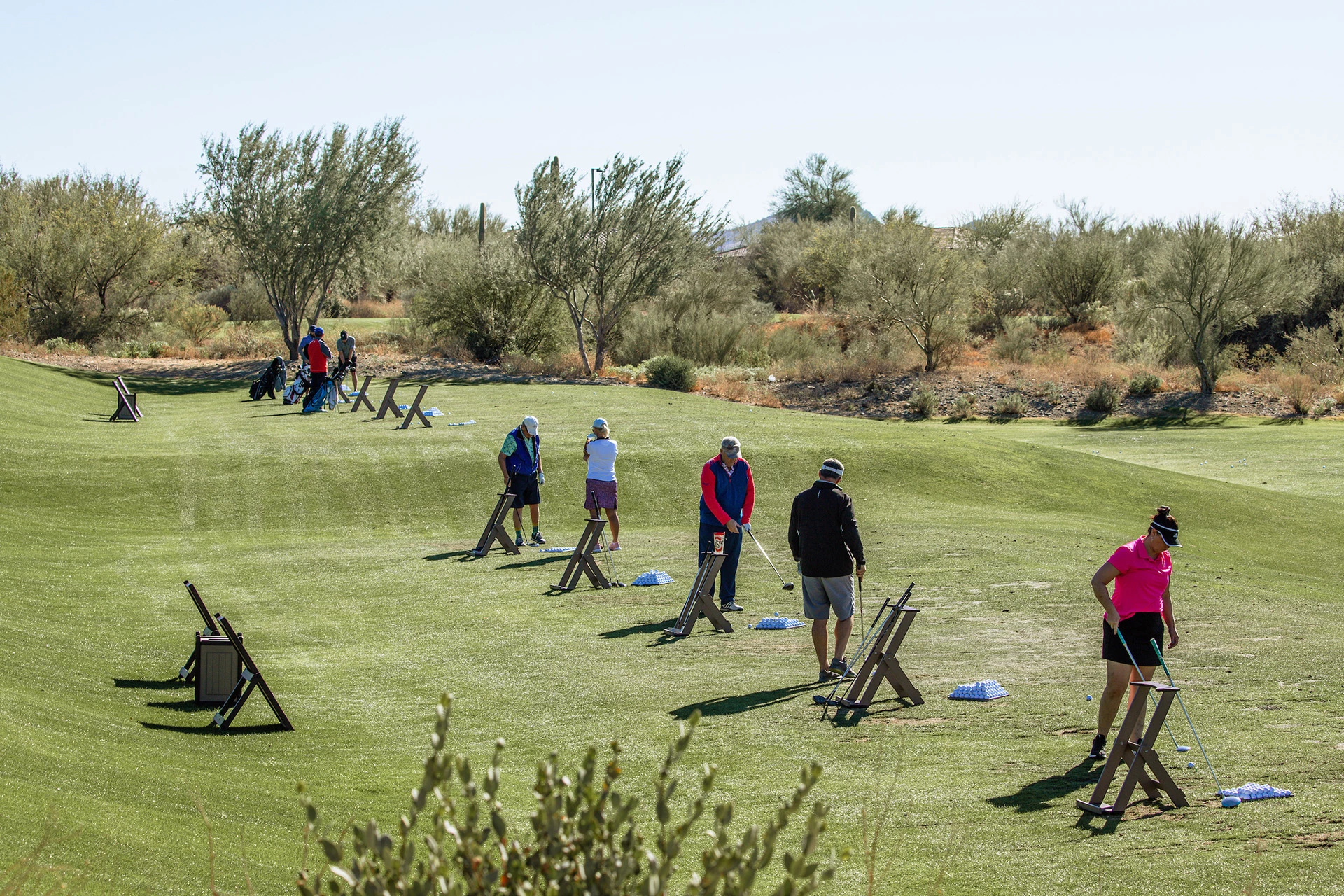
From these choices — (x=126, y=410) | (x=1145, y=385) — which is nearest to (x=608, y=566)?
(x=126, y=410)

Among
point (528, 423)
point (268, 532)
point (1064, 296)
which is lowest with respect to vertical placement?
point (268, 532)

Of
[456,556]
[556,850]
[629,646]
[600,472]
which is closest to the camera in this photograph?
[556,850]

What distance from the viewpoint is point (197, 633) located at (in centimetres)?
1019

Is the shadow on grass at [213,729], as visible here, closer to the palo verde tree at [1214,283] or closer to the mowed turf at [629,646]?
the mowed turf at [629,646]

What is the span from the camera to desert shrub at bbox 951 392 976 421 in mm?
42344

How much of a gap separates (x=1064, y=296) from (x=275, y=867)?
60113 millimetres

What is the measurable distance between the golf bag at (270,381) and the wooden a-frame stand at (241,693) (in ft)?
85.9

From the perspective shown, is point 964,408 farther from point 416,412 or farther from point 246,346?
point 246,346

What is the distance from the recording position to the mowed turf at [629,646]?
6.59m

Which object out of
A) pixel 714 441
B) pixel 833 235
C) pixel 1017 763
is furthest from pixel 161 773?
pixel 833 235

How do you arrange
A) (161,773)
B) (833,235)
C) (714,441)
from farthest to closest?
(833,235), (714,441), (161,773)

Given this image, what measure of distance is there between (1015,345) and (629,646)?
142 feet

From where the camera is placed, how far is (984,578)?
16188 millimetres

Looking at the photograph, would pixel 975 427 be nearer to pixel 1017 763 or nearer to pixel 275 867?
pixel 1017 763
